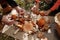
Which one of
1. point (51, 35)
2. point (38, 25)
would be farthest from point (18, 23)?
point (51, 35)

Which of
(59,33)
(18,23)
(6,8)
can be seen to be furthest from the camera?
(6,8)

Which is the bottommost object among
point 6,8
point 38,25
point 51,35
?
point 51,35

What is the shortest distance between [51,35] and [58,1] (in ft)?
1.43

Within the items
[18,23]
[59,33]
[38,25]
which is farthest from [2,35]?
[59,33]

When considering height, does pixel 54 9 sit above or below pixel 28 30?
above

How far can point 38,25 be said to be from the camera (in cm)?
231

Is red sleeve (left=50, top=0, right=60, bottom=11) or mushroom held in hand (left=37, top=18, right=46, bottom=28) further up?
red sleeve (left=50, top=0, right=60, bottom=11)

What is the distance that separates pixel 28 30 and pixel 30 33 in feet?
0.16

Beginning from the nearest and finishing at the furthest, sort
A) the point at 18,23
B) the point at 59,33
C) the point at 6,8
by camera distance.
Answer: the point at 59,33, the point at 18,23, the point at 6,8

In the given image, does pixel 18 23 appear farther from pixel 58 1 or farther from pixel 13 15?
pixel 58 1

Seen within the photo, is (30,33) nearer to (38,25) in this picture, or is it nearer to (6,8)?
(38,25)

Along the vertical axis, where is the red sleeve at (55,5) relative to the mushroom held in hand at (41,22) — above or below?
above

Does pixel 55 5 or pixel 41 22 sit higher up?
pixel 55 5

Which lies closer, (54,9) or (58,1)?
(58,1)
